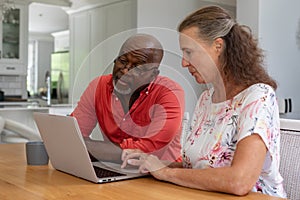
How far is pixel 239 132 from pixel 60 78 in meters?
7.18

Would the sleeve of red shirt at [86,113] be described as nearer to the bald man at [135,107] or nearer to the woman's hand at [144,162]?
the bald man at [135,107]

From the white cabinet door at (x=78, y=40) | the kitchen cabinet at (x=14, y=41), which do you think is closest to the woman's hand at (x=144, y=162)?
the white cabinet door at (x=78, y=40)

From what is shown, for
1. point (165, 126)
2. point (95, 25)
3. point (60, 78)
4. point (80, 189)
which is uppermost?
point (95, 25)

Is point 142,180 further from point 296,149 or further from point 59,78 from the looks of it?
point 59,78

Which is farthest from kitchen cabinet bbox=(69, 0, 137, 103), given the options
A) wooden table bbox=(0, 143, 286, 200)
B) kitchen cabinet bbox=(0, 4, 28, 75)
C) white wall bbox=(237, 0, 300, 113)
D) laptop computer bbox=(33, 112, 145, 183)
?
wooden table bbox=(0, 143, 286, 200)

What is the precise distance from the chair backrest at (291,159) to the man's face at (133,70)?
1.71ft

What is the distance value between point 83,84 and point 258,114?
1.04m

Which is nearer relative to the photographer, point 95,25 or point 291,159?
point 291,159

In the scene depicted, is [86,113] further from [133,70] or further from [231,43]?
[231,43]

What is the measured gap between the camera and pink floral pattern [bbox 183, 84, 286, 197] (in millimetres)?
1166

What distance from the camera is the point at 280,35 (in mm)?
3057

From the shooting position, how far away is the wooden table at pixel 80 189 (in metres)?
1.02

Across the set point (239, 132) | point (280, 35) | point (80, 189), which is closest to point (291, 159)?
point (239, 132)

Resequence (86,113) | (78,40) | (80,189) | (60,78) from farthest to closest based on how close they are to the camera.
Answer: (60,78) < (78,40) < (86,113) < (80,189)
